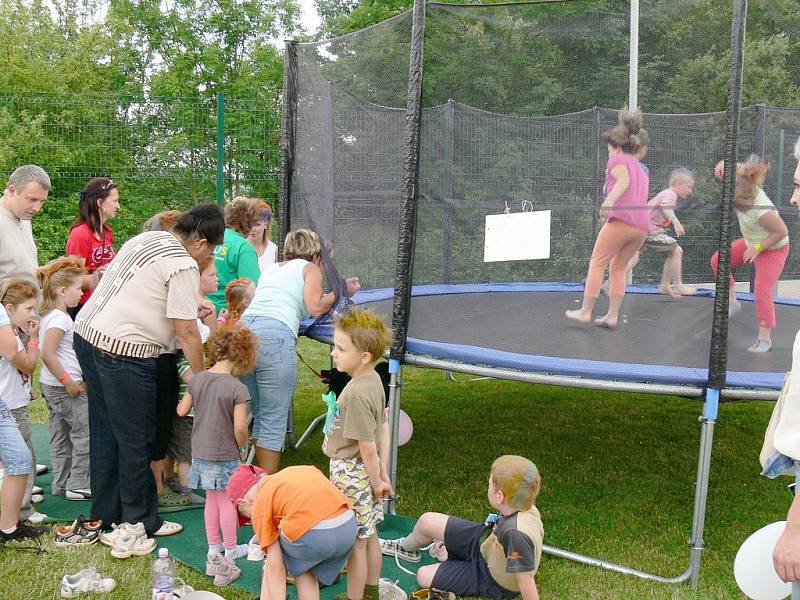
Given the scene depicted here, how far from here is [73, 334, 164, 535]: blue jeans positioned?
10.9 feet

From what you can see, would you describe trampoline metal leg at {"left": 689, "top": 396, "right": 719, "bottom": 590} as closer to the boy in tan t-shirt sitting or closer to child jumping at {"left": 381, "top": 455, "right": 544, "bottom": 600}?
child jumping at {"left": 381, "top": 455, "right": 544, "bottom": 600}

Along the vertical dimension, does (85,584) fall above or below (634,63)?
below

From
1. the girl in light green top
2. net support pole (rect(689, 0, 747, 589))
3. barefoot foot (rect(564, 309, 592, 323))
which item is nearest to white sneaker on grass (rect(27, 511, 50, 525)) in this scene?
barefoot foot (rect(564, 309, 592, 323))

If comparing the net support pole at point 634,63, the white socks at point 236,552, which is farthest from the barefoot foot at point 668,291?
the white socks at point 236,552

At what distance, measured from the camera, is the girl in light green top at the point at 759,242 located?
3.24 meters

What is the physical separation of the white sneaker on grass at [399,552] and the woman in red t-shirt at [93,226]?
2.18 meters

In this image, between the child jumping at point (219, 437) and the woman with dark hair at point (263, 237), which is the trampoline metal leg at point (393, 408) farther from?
the woman with dark hair at point (263, 237)

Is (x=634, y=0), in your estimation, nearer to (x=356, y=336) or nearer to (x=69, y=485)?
(x=356, y=336)

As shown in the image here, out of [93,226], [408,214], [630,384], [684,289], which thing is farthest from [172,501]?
[684,289]

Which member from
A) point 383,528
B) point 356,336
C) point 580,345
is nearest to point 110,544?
point 383,528

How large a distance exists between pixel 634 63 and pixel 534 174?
0.63 metres

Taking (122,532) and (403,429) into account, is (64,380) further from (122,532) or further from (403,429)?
(403,429)

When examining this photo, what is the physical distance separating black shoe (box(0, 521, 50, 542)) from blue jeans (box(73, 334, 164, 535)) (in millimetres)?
256

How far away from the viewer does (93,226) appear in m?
4.58
